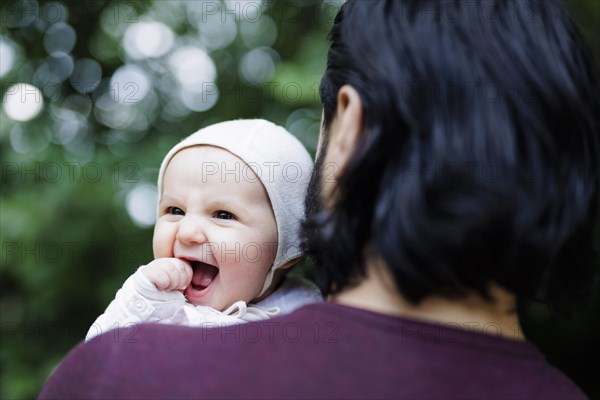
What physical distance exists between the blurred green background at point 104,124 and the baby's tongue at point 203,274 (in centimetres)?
147

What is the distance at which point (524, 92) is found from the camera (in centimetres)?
115

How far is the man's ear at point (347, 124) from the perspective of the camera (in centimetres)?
120

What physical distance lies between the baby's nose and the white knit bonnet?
0.63ft

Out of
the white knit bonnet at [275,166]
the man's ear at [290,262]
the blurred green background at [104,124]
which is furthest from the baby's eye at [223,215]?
the blurred green background at [104,124]

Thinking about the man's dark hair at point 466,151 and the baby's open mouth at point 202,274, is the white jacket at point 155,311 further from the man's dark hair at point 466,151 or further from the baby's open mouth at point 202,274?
the man's dark hair at point 466,151

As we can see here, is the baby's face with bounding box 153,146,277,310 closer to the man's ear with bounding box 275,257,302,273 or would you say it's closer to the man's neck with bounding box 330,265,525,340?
the man's ear with bounding box 275,257,302,273

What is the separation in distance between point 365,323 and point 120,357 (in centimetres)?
37

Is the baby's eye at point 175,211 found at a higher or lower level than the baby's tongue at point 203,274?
higher

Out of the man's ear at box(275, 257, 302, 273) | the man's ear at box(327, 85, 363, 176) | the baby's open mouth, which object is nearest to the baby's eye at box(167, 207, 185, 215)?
the baby's open mouth

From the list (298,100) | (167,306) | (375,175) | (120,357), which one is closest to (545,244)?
(375,175)

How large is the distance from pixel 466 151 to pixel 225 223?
843mm

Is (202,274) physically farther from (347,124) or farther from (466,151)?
(466,151)

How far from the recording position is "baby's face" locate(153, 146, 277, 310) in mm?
1809

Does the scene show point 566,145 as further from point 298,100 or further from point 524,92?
point 298,100
